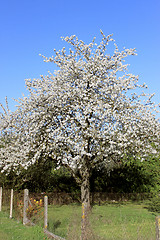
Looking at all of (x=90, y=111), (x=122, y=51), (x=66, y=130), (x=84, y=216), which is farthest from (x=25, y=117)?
(x=84, y=216)

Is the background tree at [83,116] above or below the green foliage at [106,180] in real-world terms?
above

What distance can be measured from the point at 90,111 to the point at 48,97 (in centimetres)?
265

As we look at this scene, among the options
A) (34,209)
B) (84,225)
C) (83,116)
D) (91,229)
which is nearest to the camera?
(91,229)

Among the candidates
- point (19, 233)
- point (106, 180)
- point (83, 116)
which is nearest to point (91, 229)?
point (19, 233)

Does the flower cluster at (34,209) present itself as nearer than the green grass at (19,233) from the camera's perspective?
No

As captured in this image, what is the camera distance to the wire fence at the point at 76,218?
6.83m

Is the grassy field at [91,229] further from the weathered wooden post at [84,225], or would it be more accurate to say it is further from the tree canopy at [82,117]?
the tree canopy at [82,117]

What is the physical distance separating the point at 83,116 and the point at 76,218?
7.15 meters

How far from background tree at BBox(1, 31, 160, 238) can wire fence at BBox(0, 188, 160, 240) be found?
7.29 ft

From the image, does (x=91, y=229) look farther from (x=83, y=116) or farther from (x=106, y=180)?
(x=106, y=180)

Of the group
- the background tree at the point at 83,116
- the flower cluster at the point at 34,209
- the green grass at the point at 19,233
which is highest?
the background tree at the point at 83,116

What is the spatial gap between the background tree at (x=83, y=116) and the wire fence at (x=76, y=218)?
222 cm

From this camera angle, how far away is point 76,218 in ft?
24.2

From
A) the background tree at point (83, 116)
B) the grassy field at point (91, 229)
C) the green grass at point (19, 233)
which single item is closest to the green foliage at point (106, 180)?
the background tree at point (83, 116)
